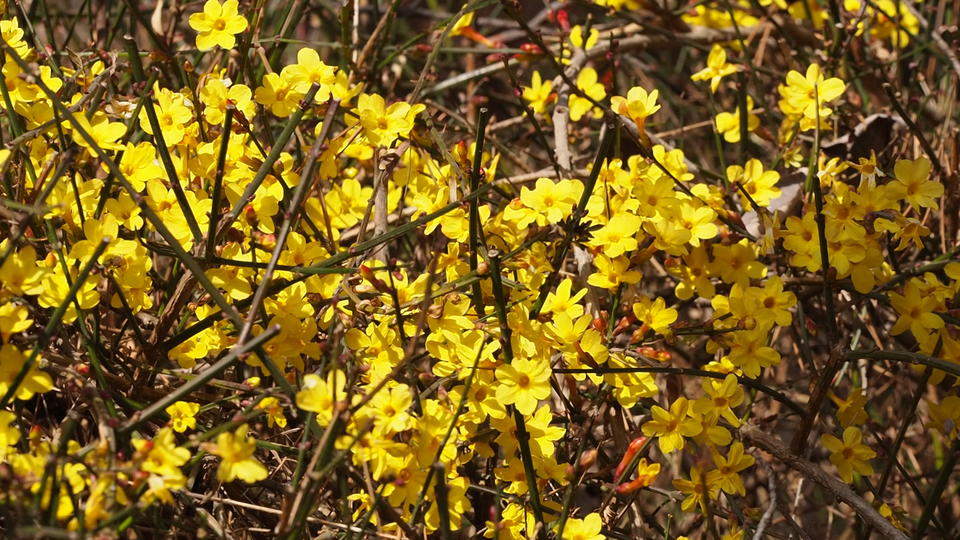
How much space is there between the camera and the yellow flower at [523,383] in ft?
4.33

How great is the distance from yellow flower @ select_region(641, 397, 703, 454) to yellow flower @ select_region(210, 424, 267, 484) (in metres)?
0.64

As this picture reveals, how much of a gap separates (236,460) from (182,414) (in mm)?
363

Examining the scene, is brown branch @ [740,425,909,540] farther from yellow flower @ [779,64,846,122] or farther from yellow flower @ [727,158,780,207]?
yellow flower @ [779,64,846,122]

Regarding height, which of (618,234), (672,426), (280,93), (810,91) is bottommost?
(672,426)

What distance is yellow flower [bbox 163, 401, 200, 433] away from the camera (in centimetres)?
144

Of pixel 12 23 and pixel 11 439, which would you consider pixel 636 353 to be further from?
pixel 12 23

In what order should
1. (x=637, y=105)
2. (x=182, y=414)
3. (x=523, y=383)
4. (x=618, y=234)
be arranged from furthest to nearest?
(x=637, y=105) → (x=618, y=234) → (x=182, y=414) → (x=523, y=383)

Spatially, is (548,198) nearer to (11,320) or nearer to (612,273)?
(612,273)

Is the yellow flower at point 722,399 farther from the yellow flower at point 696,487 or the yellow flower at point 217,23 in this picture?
the yellow flower at point 217,23

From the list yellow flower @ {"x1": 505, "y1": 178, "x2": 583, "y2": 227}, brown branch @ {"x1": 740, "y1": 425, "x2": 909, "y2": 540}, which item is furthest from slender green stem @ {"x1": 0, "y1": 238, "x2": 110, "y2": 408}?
brown branch @ {"x1": 740, "y1": 425, "x2": 909, "y2": 540}

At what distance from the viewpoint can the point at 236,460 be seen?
1.14 meters

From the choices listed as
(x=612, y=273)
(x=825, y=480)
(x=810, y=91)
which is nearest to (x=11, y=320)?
(x=612, y=273)

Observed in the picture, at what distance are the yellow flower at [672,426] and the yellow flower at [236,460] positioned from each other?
25.1 inches

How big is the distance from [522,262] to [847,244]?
58 cm
